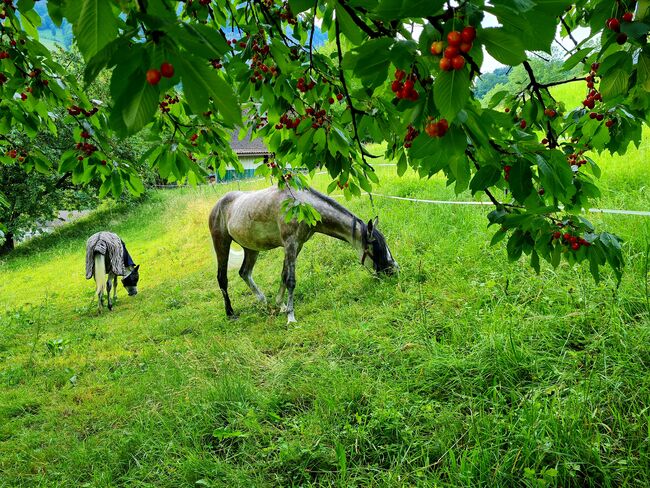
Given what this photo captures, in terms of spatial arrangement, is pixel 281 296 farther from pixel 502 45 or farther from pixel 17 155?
pixel 502 45

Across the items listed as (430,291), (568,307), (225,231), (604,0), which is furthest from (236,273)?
(604,0)

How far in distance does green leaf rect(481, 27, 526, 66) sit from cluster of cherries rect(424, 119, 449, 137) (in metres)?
0.17

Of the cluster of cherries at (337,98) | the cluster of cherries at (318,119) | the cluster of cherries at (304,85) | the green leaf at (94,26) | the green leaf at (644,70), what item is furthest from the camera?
the cluster of cherries at (337,98)

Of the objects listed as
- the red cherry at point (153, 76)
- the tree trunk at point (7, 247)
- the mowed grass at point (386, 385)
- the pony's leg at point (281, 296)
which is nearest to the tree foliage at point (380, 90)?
the red cherry at point (153, 76)

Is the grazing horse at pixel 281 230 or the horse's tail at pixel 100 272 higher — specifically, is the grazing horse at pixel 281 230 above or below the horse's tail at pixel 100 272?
above

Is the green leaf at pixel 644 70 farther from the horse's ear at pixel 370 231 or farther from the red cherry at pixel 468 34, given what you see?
the horse's ear at pixel 370 231

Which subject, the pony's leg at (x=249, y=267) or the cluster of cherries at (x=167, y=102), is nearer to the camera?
the cluster of cherries at (x=167, y=102)

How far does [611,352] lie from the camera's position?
2.50 meters

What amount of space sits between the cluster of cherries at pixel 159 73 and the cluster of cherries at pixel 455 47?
46 cm

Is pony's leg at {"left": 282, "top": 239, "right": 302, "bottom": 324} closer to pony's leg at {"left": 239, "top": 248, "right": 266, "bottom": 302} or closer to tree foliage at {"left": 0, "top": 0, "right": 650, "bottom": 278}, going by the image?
pony's leg at {"left": 239, "top": 248, "right": 266, "bottom": 302}

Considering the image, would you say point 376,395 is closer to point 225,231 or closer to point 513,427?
point 513,427

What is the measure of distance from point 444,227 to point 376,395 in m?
3.22

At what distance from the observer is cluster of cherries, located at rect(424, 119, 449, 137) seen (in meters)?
0.85

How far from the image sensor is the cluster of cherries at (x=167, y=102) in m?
2.40
